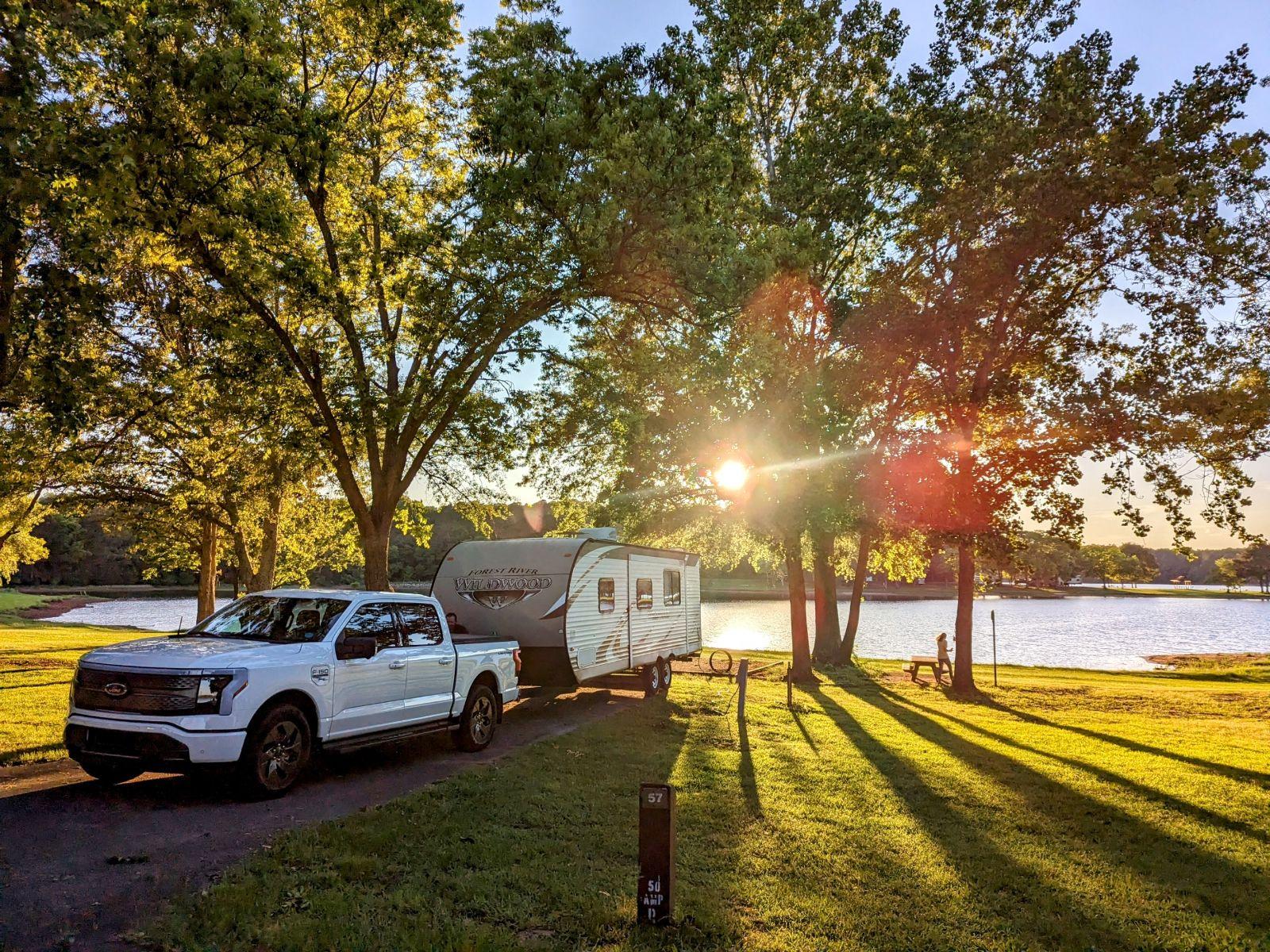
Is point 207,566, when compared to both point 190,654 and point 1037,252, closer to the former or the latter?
point 190,654

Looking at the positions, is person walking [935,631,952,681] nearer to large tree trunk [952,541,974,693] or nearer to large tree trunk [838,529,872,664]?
large tree trunk [952,541,974,693]

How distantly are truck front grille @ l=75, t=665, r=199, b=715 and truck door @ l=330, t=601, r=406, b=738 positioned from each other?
150cm

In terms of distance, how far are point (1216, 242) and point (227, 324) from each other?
1809 centimetres

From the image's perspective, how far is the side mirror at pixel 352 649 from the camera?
27.5 ft

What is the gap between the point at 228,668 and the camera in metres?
7.22

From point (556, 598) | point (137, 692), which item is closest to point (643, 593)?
point (556, 598)

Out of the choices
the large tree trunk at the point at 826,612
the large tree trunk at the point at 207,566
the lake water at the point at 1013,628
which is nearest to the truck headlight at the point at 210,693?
the large tree trunk at the point at 207,566

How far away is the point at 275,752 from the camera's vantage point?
7.63 meters

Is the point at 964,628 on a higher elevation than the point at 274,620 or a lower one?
lower

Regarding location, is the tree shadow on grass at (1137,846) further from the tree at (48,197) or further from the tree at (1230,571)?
the tree at (1230,571)

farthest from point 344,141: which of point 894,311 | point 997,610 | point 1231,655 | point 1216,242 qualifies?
point 997,610

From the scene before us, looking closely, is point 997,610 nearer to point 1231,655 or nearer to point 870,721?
point 1231,655

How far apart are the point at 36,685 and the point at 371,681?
10911mm

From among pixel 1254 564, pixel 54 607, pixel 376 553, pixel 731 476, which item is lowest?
pixel 54 607
